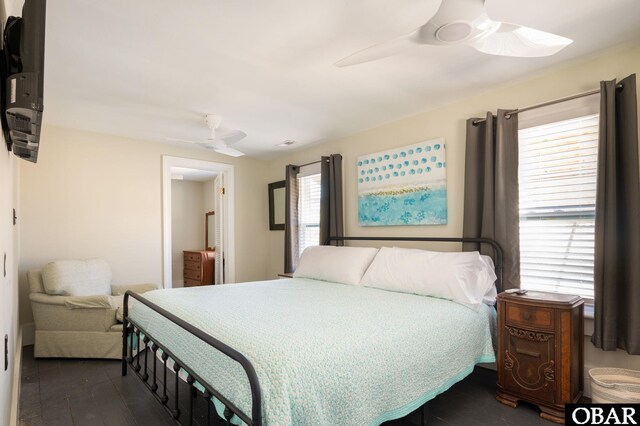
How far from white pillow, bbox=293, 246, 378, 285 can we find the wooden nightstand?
121 cm

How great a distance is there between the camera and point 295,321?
1.84 metres

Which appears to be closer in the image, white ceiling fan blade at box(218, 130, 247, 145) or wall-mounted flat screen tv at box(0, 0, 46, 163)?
wall-mounted flat screen tv at box(0, 0, 46, 163)

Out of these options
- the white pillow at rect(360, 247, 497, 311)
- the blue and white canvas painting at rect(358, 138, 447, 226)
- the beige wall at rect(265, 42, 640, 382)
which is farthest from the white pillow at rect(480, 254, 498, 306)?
the blue and white canvas painting at rect(358, 138, 447, 226)

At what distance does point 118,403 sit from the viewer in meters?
2.33

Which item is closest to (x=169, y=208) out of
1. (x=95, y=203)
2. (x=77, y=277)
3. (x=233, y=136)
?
(x=95, y=203)

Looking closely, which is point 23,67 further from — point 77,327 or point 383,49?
point 77,327

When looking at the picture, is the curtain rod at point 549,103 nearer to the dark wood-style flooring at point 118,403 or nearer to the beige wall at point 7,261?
the dark wood-style flooring at point 118,403

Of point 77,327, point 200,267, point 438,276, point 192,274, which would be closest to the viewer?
point 438,276

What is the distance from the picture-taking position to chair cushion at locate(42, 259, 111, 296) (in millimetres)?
3178

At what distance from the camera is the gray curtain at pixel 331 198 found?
409 cm

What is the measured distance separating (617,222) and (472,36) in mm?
1566

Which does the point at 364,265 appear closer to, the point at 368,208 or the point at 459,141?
the point at 368,208

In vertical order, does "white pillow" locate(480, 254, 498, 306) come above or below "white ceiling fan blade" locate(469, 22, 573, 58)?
below

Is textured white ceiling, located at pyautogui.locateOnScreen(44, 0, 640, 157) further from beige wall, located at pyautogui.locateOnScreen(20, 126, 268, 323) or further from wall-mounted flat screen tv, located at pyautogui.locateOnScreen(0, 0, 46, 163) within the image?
wall-mounted flat screen tv, located at pyautogui.locateOnScreen(0, 0, 46, 163)
